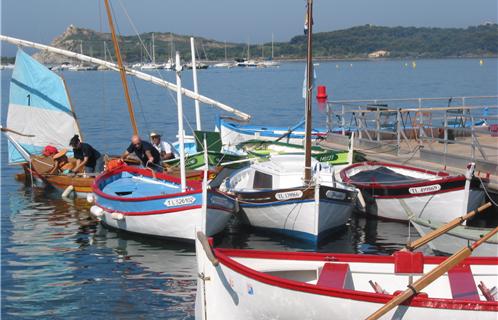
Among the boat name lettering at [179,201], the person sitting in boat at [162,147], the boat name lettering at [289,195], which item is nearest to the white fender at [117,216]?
the boat name lettering at [179,201]

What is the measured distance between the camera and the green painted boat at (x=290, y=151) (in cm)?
2462

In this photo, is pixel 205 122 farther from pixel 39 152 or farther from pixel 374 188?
pixel 374 188

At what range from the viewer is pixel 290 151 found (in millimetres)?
26812

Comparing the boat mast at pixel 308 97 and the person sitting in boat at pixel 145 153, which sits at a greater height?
the boat mast at pixel 308 97

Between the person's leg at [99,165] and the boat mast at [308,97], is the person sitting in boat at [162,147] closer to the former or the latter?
the person's leg at [99,165]

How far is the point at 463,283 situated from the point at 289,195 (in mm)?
7930

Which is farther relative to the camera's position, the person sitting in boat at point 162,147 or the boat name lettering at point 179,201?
the person sitting in boat at point 162,147

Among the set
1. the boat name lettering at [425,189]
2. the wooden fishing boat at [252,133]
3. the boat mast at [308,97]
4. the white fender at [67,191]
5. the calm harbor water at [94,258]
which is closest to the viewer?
the calm harbor water at [94,258]

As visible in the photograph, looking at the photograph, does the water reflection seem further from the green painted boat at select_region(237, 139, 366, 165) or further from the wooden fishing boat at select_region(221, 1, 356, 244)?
the green painted boat at select_region(237, 139, 366, 165)

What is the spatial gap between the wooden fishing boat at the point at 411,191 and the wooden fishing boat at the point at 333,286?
671 cm

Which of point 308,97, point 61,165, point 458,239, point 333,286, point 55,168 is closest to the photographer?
point 333,286

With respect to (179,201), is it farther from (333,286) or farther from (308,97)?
(333,286)

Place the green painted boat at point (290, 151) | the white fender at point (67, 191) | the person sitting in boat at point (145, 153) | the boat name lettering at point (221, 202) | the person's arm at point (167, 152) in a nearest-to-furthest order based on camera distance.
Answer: the boat name lettering at point (221, 202), the person sitting in boat at point (145, 153), the green painted boat at point (290, 151), the white fender at point (67, 191), the person's arm at point (167, 152)

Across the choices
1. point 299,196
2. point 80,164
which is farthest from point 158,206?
point 80,164
